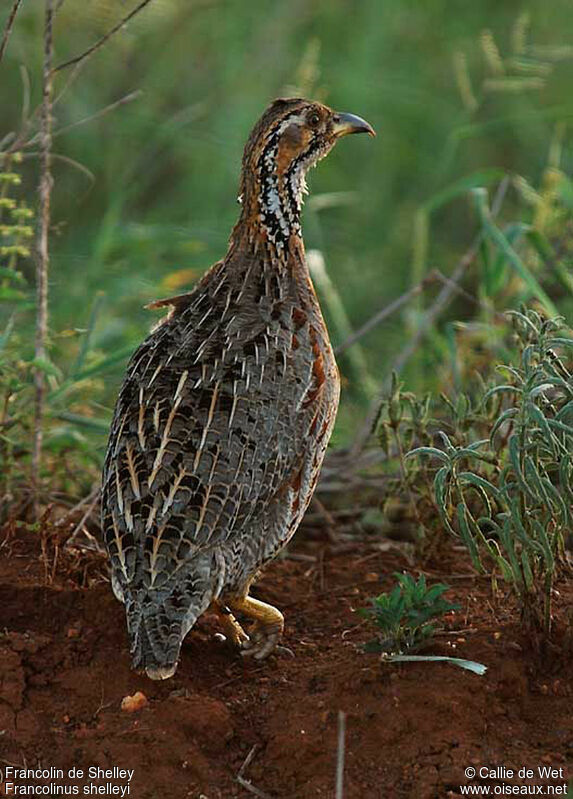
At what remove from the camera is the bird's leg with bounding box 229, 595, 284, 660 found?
471cm

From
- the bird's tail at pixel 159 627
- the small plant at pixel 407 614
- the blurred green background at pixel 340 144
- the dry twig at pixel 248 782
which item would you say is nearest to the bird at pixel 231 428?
the bird's tail at pixel 159 627

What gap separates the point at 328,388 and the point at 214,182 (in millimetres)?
4554

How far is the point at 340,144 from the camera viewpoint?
1000 cm

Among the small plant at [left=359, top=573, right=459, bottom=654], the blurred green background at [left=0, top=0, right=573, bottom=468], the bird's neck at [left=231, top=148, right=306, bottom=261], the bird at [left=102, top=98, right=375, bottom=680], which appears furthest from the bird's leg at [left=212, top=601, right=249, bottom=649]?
the blurred green background at [left=0, top=0, right=573, bottom=468]

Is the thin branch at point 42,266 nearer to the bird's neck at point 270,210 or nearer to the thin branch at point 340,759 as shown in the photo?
the bird's neck at point 270,210

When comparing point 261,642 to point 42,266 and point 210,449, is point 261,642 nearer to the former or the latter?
point 210,449

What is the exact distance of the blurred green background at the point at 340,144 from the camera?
27.5 feet

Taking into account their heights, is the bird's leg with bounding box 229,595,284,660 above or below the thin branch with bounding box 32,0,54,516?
below

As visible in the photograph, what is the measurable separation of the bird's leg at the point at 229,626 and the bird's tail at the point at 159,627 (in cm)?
53

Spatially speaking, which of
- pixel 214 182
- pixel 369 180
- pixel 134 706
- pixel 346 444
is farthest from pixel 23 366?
pixel 369 180

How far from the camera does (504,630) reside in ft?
15.1

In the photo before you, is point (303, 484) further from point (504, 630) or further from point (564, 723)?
point (564, 723)

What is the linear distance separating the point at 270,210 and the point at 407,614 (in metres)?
1.81

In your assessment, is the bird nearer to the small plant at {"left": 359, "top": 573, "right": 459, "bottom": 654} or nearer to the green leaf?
the small plant at {"left": 359, "top": 573, "right": 459, "bottom": 654}
